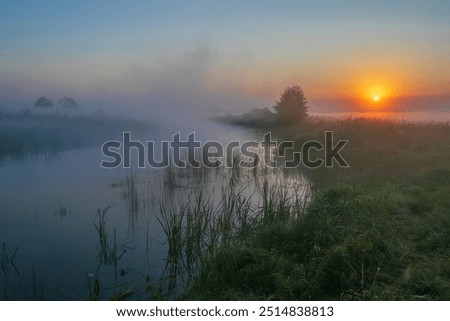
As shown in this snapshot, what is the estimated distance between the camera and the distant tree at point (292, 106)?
8430 millimetres

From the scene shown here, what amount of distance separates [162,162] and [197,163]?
2.39ft

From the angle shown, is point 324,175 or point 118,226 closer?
point 118,226

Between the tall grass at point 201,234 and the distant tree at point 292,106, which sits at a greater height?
the distant tree at point 292,106

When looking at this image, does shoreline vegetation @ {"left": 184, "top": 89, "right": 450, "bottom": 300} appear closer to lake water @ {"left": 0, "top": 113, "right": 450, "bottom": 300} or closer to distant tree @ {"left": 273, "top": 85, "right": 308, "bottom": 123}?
lake water @ {"left": 0, "top": 113, "right": 450, "bottom": 300}

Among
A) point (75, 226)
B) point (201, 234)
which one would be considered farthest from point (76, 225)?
point (201, 234)

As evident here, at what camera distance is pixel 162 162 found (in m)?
8.29

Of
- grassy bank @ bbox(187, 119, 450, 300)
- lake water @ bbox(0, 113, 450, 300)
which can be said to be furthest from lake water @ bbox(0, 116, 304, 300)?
grassy bank @ bbox(187, 119, 450, 300)

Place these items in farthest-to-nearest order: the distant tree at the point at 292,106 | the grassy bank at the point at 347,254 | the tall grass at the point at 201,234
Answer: the distant tree at the point at 292,106, the tall grass at the point at 201,234, the grassy bank at the point at 347,254

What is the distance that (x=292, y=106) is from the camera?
29.7 feet

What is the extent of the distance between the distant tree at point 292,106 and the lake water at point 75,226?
38.6 inches

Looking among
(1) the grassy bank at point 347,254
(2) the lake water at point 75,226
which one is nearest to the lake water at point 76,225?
(2) the lake water at point 75,226

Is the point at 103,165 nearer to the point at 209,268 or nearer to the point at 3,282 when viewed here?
the point at 3,282

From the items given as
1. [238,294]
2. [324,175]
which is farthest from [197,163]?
[238,294]

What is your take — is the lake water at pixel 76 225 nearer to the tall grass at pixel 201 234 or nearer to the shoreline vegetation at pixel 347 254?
the tall grass at pixel 201 234
